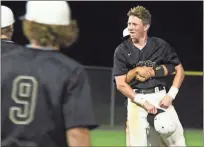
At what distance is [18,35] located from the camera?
757 inches

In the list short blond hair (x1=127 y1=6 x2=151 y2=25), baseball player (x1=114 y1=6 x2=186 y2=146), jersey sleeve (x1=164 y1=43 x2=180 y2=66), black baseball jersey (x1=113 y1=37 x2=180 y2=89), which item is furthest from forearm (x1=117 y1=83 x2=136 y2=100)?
short blond hair (x1=127 y1=6 x2=151 y2=25)

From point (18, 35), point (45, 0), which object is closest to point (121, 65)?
point (45, 0)

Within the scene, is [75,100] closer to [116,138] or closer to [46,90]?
[46,90]

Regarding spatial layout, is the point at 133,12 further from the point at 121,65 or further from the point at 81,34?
the point at 81,34

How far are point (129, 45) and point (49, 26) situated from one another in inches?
136

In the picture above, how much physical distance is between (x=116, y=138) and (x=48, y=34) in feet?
29.2

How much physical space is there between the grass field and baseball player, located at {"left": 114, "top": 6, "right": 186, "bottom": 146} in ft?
14.2

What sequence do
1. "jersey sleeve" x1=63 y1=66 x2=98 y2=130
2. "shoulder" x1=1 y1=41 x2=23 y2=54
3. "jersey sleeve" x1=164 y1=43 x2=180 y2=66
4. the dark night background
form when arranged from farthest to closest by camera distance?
the dark night background, "jersey sleeve" x1=164 y1=43 x2=180 y2=66, "shoulder" x1=1 y1=41 x2=23 y2=54, "jersey sleeve" x1=63 y1=66 x2=98 y2=130

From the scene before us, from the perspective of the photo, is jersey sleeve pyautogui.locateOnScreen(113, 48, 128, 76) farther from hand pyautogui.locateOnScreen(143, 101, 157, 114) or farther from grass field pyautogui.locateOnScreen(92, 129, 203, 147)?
grass field pyautogui.locateOnScreen(92, 129, 203, 147)

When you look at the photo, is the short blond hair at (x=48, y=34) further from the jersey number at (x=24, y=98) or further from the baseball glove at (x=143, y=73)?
the baseball glove at (x=143, y=73)

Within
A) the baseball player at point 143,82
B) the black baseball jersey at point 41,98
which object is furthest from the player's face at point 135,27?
the black baseball jersey at point 41,98

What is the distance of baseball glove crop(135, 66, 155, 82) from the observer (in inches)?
259

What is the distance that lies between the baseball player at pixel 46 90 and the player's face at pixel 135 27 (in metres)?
3.25

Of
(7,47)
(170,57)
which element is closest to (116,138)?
(170,57)
